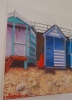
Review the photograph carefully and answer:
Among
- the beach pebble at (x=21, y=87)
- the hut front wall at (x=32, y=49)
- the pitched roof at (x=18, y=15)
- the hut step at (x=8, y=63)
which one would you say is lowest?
the beach pebble at (x=21, y=87)

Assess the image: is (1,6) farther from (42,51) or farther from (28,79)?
(28,79)

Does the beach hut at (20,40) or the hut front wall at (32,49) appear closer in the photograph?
the beach hut at (20,40)

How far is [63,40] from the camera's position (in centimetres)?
143

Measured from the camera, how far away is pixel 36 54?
1.28 meters

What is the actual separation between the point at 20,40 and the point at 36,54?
0.21 m

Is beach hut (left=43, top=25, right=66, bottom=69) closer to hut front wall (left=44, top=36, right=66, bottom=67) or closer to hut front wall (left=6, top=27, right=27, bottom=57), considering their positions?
hut front wall (left=44, top=36, right=66, bottom=67)

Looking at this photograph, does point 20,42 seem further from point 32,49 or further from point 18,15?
point 18,15

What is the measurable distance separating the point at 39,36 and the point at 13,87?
53cm

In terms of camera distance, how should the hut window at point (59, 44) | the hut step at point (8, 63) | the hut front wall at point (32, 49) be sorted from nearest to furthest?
the hut step at point (8, 63), the hut front wall at point (32, 49), the hut window at point (59, 44)

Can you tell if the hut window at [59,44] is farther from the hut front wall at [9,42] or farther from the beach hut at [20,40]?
the hut front wall at [9,42]

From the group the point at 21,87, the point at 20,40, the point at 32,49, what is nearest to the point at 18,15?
the point at 20,40

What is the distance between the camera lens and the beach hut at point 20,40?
3.76 feet

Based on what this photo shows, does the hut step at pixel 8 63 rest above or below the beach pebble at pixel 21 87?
above

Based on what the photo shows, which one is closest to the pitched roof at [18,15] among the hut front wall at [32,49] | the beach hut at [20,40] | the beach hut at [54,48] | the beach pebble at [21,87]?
the beach hut at [20,40]
